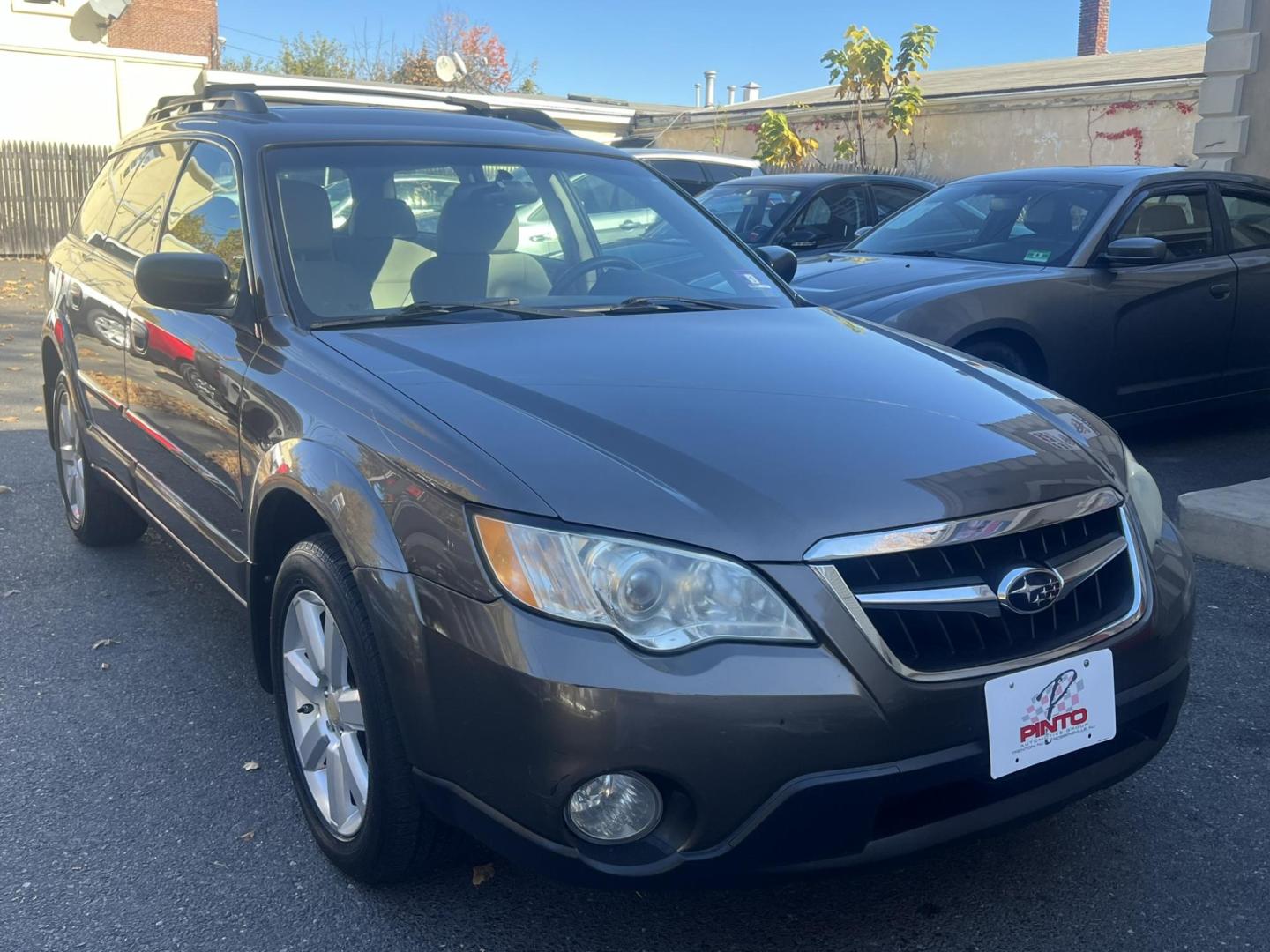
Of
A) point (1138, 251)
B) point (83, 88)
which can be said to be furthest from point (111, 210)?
point (83, 88)

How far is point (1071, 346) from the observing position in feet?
20.3

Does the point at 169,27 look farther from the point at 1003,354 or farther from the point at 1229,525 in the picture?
the point at 1229,525

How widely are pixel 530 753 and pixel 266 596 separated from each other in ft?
4.03

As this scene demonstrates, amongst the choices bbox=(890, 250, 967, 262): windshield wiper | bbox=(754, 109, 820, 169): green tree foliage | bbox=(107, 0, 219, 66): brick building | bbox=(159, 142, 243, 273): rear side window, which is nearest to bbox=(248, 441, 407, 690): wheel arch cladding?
bbox=(159, 142, 243, 273): rear side window

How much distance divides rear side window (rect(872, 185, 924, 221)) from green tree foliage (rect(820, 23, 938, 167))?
11130mm

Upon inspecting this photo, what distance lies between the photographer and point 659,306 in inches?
137

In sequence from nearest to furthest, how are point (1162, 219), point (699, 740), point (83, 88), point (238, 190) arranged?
1. point (699, 740)
2. point (238, 190)
3. point (1162, 219)
4. point (83, 88)

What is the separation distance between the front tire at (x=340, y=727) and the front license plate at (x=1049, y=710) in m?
1.12

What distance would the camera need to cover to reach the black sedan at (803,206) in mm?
9531

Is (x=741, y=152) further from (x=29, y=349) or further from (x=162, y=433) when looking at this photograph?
(x=162, y=433)

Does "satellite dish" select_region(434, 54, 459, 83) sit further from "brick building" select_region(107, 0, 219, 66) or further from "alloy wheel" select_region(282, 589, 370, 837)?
"alloy wheel" select_region(282, 589, 370, 837)

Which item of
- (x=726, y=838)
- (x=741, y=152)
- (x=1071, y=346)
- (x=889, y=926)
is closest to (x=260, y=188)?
(x=726, y=838)

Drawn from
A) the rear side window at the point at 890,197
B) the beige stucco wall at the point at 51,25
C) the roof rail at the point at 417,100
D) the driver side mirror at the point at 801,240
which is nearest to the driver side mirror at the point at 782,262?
the roof rail at the point at 417,100

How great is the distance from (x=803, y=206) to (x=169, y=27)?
2749 cm
